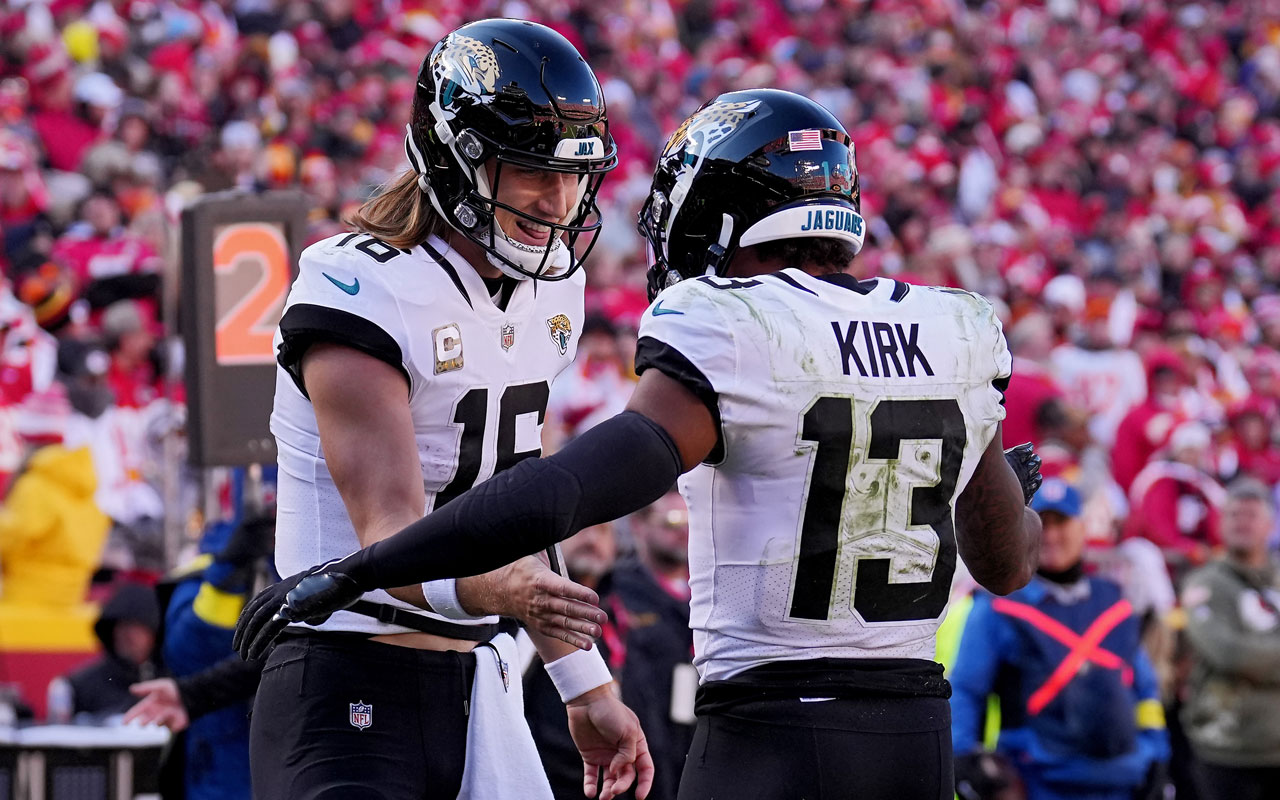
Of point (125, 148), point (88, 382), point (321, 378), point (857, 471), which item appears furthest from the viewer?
point (125, 148)

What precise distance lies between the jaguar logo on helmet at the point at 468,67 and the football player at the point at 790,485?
46cm

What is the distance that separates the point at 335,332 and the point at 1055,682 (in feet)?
12.2

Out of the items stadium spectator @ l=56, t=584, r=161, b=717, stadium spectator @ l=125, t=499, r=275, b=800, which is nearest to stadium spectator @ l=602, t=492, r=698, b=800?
stadium spectator @ l=125, t=499, r=275, b=800

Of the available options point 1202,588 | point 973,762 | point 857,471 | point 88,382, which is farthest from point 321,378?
point 88,382

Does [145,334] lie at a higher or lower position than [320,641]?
higher

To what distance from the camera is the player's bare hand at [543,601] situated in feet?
8.33

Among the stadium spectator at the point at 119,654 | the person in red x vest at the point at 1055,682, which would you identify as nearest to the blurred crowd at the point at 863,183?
the person in red x vest at the point at 1055,682

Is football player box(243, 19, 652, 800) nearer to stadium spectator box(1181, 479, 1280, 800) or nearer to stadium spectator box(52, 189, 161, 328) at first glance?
stadium spectator box(1181, 479, 1280, 800)

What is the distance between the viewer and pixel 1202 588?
742 cm

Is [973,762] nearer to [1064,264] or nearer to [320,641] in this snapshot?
[320,641]

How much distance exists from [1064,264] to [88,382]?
9388 millimetres

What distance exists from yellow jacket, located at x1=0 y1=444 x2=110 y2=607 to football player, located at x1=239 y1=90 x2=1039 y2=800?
574 centimetres

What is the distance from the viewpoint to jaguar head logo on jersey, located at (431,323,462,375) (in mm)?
3062

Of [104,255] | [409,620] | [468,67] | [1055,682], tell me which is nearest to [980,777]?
[1055,682]
